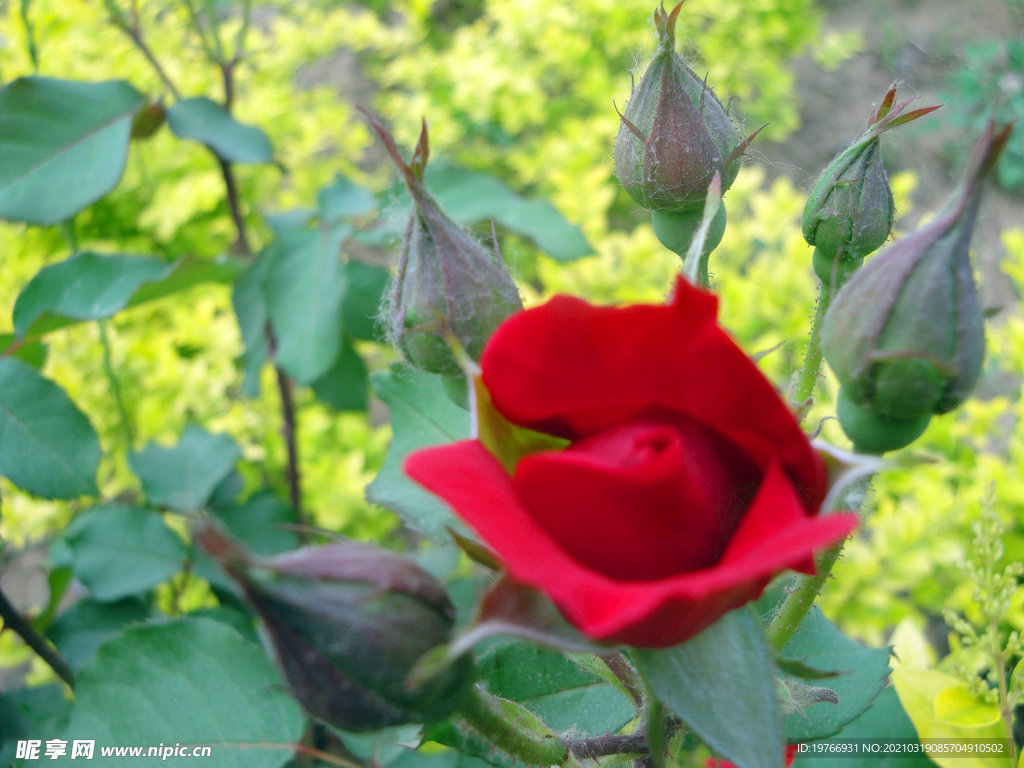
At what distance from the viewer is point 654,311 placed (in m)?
0.26

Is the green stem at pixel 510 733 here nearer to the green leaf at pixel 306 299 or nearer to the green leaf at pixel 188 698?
the green leaf at pixel 188 698

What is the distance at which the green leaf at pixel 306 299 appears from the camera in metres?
0.92

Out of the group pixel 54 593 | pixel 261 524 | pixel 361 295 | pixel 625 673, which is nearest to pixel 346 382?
pixel 361 295

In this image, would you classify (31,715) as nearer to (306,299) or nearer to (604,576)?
(306,299)

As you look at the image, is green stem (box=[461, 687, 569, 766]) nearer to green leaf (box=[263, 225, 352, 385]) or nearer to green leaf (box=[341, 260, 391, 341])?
green leaf (box=[263, 225, 352, 385])

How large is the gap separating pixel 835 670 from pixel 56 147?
3.15 feet

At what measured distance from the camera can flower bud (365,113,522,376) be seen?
1.24ft

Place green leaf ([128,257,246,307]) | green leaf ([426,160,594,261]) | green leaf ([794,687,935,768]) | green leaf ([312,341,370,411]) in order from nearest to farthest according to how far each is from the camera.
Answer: green leaf ([794,687,935,768]) → green leaf ([128,257,246,307]) → green leaf ([426,160,594,261]) → green leaf ([312,341,370,411])

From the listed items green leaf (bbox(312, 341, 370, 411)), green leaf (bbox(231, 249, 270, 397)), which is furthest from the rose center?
green leaf (bbox(312, 341, 370, 411))

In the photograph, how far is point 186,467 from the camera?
0.96 m

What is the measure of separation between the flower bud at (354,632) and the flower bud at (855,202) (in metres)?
0.31

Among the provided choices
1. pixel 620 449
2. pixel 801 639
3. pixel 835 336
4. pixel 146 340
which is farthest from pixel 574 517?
pixel 146 340

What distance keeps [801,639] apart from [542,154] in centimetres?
165

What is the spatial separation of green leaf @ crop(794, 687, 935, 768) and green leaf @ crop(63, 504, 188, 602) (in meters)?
0.72
